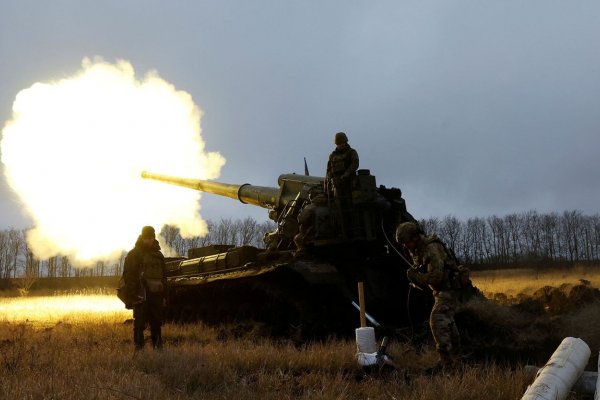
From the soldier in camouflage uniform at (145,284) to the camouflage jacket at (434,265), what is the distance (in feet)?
13.8

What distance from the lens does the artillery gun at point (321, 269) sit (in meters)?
9.89

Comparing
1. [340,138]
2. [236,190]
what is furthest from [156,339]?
[236,190]

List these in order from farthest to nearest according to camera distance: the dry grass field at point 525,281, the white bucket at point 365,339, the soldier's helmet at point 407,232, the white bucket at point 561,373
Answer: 1. the dry grass field at point 525,281
2. the soldier's helmet at point 407,232
3. the white bucket at point 365,339
4. the white bucket at point 561,373

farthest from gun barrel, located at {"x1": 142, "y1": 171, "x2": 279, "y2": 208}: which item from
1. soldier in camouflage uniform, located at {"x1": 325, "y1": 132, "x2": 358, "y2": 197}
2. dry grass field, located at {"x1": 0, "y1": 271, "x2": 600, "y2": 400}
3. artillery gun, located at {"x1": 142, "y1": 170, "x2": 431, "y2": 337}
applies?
dry grass field, located at {"x1": 0, "y1": 271, "x2": 600, "y2": 400}

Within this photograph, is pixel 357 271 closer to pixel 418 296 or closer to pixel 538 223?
pixel 418 296

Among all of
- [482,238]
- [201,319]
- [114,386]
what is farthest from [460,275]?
[482,238]

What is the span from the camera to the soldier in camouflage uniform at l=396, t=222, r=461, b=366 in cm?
709

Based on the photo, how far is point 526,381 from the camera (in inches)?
226

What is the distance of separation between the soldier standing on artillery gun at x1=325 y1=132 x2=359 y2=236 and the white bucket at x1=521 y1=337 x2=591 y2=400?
5235mm

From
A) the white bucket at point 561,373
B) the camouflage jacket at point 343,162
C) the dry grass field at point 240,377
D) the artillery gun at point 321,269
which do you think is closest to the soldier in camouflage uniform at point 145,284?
the dry grass field at point 240,377

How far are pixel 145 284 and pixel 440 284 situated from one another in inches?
181

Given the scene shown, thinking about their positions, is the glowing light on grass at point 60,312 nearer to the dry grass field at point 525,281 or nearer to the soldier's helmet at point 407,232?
the soldier's helmet at point 407,232

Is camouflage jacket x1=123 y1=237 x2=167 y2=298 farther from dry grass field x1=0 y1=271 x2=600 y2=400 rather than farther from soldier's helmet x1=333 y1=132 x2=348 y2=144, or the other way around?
soldier's helmet x1=333 y1=132 x2=348 y2=144

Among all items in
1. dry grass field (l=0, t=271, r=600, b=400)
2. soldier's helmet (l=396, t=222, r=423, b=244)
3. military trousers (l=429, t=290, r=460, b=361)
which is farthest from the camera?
soldier's helmet (l=396, t=222, r=423, b=244)
